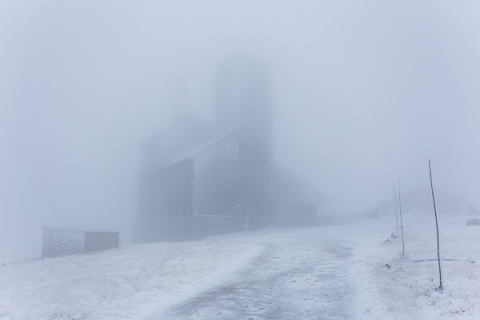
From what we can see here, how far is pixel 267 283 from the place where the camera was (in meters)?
16.4

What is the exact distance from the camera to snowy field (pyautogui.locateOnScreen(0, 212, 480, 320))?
13266 mm

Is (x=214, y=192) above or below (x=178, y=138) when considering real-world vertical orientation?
below

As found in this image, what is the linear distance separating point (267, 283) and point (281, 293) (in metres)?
1.37

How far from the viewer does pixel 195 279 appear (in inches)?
689

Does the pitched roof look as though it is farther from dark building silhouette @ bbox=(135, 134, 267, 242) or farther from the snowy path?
the snowy path

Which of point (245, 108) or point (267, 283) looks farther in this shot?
point (245, 108)

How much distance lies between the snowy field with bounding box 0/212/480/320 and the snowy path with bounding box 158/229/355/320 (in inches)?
1.3

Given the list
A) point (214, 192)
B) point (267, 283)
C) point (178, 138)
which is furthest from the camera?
point (178, 138)

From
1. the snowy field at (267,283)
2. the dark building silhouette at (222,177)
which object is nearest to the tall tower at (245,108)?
the dark building silhouette at (222,177)

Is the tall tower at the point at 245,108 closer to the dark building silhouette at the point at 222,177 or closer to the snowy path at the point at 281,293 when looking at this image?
the dark building silhouette at the point at 222,177

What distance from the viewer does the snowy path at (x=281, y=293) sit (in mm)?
13164

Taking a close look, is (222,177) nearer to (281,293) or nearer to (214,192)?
(214,192)

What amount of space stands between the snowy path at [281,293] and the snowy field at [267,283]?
32 millimetres

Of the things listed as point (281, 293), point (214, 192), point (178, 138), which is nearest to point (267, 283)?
point (281, 293)
